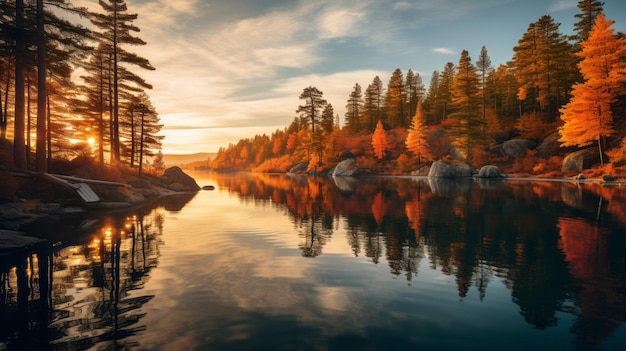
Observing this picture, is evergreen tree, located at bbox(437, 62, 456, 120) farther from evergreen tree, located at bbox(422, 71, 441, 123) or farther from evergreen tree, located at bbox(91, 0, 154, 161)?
evergreen tree, located at bbox(91, 0, 154, 161)

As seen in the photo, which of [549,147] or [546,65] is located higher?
[546,65]

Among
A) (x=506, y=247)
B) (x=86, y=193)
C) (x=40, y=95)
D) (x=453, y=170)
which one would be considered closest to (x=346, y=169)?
(x=453, y=170)

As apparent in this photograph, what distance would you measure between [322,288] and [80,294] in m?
4.92

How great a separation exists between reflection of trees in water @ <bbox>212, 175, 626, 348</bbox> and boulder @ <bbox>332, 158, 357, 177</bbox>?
45.1 m

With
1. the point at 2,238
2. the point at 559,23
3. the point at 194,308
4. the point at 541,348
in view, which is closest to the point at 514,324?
the point at 541,348

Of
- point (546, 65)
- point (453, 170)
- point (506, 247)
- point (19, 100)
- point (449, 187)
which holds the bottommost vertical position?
point (506, 247)

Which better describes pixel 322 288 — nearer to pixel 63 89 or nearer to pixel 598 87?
pixel 63 89

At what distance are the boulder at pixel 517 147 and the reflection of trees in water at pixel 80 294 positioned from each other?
174ft

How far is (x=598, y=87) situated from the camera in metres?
38.0

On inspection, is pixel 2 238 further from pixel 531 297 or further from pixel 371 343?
pixel 531 297

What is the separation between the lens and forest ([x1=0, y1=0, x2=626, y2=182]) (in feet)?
64.9

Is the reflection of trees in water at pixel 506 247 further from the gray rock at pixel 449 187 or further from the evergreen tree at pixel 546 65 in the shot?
the evergreen tree at pixel 546 65

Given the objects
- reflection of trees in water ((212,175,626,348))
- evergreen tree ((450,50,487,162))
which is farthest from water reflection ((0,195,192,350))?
evergreen tree ((450,50,487,162))

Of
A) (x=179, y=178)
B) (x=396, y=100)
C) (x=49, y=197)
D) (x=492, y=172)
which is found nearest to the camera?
(x=49, y=197)
